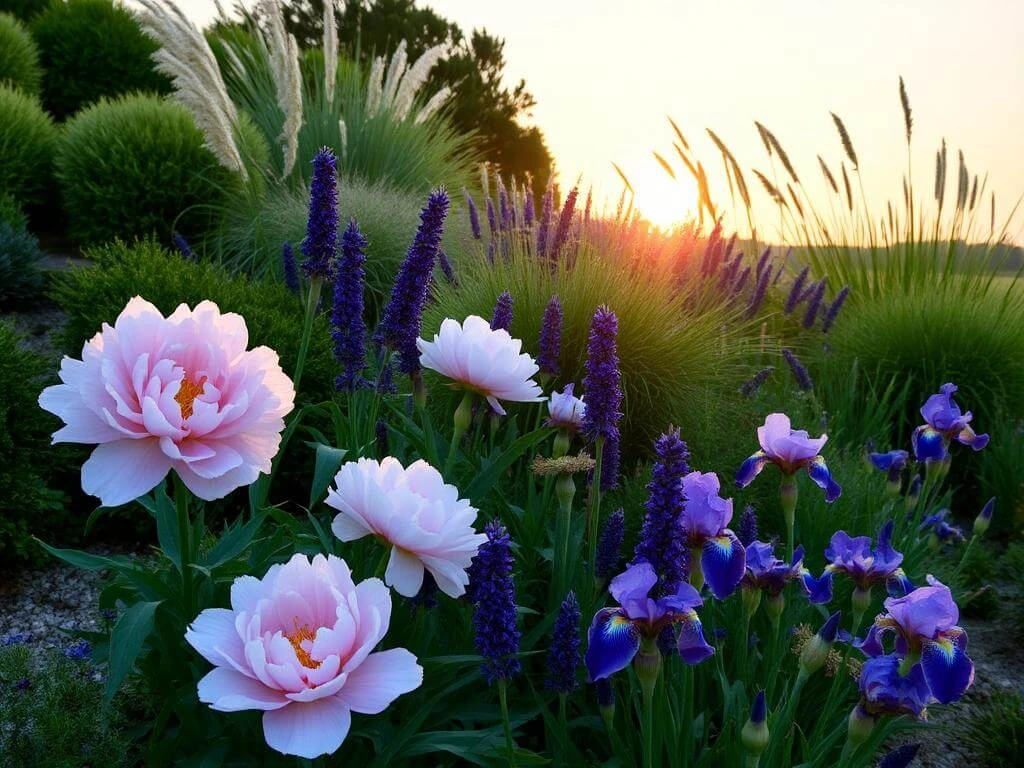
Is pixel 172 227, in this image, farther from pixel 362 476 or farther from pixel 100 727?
pixel 362 476

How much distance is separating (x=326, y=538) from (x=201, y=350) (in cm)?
74

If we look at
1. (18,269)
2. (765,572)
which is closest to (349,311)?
(765,572)

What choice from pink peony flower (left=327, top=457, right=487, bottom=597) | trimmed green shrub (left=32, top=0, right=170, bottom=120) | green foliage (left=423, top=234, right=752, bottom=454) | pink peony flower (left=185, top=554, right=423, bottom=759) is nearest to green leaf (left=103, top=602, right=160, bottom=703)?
pink peony flower (left=185, top=554, right=423, bottom=759)

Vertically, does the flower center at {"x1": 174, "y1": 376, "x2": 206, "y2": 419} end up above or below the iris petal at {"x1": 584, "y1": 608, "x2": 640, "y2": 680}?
above

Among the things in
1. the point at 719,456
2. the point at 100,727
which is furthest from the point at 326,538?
the point at 719,456

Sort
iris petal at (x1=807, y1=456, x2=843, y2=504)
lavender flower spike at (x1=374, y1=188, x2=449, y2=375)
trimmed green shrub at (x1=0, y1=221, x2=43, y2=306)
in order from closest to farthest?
iris petal at (x1=807, y1=456, x2=843, y2=504) < lavender flower spike at (x1=374, y1=188, x2=449, y2=375) < trimmed green shrub at (x1=0, y1=221, x2=43, y2=306)

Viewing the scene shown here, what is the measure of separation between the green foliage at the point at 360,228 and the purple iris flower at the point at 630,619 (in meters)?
4.89

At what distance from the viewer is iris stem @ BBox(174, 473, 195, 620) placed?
1.61 meters

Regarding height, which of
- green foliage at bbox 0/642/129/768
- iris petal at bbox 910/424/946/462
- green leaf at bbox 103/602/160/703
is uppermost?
iris petal at bbox 910/424/946/462

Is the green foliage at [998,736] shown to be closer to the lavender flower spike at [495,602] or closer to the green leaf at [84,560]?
the lavender flower spike at [495,602]

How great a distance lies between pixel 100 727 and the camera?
191 cm

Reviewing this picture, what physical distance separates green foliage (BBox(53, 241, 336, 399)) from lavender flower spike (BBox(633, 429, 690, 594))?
2747 millimetres

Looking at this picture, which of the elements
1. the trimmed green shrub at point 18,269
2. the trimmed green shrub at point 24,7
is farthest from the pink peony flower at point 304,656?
the trimmed green shrub at point 24,7

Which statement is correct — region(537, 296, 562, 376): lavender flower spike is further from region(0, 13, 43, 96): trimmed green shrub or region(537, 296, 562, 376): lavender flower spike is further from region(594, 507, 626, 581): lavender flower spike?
region(0, 13, 43, 96): trimmed green shrub
